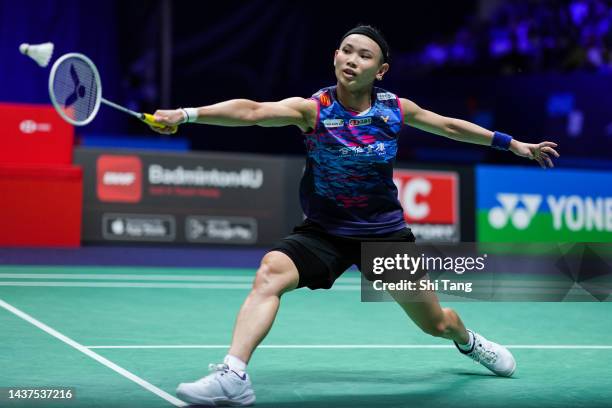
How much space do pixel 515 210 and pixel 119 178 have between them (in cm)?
428

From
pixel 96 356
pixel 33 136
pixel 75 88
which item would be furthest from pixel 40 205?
pixel 75 88

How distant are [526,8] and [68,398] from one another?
13.9 m

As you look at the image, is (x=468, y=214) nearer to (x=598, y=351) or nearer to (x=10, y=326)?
(x=598, y=351)

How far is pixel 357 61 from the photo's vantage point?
186 inches

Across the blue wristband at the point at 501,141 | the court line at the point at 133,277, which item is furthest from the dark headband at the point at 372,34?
the court line at the point at 133,277

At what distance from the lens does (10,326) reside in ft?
20.5

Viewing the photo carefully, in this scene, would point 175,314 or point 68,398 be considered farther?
point 175,314

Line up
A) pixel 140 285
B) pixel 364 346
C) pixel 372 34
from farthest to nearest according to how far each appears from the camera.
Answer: pixel 140 285
pixel 364 346
pixel 372 34

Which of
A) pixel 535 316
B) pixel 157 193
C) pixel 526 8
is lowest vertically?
pixel 535 316

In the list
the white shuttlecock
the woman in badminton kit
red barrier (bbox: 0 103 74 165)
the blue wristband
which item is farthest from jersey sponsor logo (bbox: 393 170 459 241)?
the white shuttlecock

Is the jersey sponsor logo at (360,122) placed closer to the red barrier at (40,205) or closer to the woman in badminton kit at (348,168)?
the woman in badminton kit at (348,168)

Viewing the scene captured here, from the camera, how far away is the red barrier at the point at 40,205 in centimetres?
1076

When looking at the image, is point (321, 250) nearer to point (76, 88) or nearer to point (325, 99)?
point (325, 99)

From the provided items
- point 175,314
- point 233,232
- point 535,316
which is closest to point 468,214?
point 233,232
